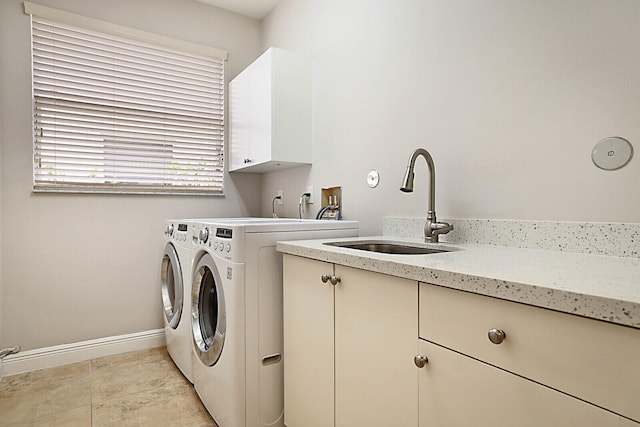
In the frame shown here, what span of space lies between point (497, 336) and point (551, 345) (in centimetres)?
10

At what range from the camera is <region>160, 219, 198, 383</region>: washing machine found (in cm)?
207

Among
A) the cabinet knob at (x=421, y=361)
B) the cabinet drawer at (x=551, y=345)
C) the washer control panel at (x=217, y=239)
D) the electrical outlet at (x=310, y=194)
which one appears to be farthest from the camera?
the electrical outlet at (x=310, y=194)

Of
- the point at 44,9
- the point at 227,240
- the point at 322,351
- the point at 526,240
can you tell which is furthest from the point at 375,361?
the point at 44,9

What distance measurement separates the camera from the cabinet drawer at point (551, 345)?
1.95ft

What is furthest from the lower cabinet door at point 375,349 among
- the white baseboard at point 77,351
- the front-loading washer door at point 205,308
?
the white baseboard at point 77,351

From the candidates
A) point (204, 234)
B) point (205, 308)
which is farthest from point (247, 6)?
point (205, 308)

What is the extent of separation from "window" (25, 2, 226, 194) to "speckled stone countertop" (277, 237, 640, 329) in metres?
2.01

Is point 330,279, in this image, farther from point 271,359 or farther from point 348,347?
point 271,359

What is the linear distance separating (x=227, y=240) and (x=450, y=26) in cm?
134

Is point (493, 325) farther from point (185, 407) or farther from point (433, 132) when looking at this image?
point (185, 407)

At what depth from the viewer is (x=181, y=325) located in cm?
217

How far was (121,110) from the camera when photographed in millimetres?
2682

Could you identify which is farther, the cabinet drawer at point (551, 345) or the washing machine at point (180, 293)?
the washing machine at point (180, 293)

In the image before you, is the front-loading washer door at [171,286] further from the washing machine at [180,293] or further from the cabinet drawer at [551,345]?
the cabinet drawer at [551,345]
